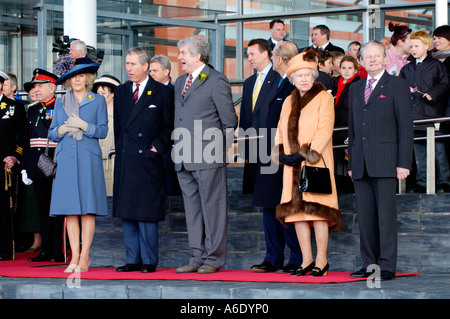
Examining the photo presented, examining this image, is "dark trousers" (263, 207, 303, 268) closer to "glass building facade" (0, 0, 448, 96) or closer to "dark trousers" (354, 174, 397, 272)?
"dark trousers" (354, 174, 397, 272)

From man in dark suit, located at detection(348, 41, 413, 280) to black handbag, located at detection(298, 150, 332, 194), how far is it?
0.22m

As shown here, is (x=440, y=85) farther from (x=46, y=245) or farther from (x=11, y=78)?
(x=11, y=78)

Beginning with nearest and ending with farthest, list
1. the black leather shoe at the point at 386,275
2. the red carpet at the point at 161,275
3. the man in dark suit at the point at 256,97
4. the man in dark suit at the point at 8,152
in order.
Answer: the black leather shoe at the point at 386,275
the red carpet at the point at 161,275
the man in dark suit at the point at 256,97
the man in dark suit at the point at 8,152

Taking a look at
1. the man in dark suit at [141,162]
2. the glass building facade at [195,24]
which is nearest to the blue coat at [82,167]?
the man in dark suit at [141,162]

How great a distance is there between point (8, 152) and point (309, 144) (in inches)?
147

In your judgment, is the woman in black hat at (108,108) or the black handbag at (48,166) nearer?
the black handbag at (48,166)

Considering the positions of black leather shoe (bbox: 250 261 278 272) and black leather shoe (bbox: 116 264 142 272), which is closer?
black leather shoe (bbox: 250 261 278 272)

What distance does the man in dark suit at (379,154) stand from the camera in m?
6.64

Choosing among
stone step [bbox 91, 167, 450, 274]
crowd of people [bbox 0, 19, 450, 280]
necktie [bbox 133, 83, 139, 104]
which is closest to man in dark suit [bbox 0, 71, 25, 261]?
crowd of people [bbox 0, 19, 450, 280]

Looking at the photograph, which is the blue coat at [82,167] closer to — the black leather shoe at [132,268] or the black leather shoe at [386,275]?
the black leather shoe at [132,268]

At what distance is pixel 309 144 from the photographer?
7.00 m

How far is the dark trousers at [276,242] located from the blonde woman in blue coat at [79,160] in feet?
4.69

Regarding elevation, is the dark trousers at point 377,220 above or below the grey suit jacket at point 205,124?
below

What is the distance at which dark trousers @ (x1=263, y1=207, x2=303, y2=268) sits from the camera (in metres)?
7.33
